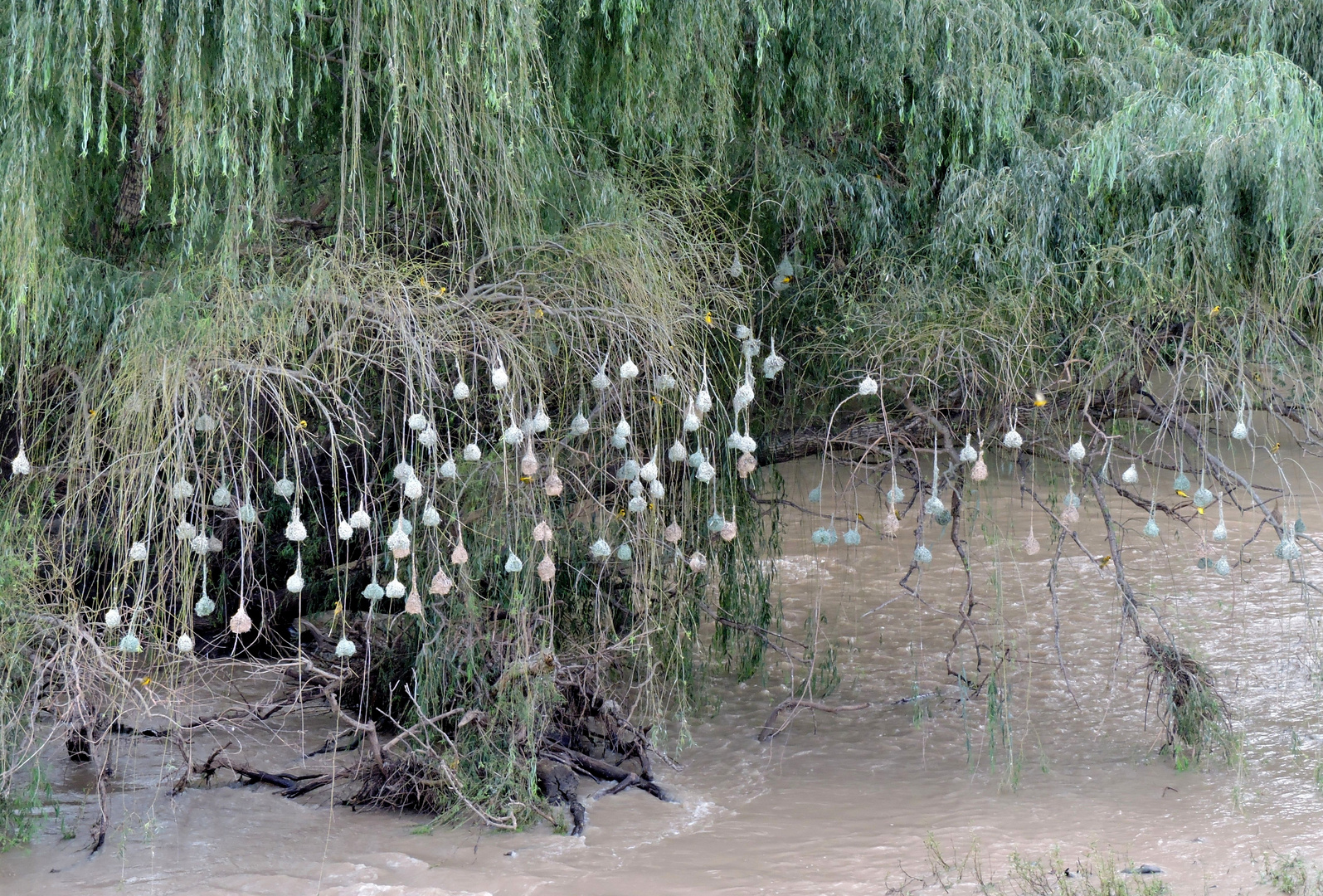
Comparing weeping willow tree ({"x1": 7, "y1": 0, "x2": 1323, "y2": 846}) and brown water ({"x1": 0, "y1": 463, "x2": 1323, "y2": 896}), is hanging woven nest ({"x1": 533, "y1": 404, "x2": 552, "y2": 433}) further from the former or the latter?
brown water ({"x1": 0, "y1": 463, "x2": 1323, "y2": 896})

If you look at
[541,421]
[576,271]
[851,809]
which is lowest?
[851,809]

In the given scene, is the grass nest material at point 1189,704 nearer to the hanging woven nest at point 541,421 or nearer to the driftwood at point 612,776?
the driftwood at point 612,776

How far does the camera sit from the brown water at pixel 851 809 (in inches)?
180

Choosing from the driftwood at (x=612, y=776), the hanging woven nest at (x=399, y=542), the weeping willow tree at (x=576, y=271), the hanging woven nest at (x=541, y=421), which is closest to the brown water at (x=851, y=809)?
the driftwood at (x=612, y=776)

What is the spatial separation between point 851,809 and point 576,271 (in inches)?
92.3

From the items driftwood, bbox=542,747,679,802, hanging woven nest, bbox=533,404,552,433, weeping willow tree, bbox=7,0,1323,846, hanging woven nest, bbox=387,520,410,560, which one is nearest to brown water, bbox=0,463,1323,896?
driftwood, bbox=542,747,679,802

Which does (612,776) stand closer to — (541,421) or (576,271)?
(541,421)

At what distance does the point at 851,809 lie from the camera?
527 cm

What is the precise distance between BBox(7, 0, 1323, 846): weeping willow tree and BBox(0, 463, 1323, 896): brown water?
41cm

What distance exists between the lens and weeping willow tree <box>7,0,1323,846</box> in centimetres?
402

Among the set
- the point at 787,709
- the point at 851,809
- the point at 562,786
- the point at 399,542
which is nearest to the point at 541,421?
the point at 399,542

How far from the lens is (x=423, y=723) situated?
4852 millimetres

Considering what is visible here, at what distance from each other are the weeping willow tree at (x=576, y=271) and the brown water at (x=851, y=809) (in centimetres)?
41

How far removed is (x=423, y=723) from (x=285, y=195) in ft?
6.28
